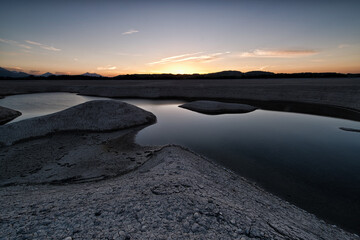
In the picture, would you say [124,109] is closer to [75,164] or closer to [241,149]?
[75,164]

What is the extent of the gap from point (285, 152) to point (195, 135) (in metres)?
8.13

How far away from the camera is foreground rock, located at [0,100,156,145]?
1612cm

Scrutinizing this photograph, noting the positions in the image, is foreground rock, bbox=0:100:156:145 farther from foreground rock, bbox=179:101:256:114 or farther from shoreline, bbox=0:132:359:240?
foreground rock, bbox=179:101:256:114

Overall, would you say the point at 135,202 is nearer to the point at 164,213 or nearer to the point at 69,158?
the point at 164,213

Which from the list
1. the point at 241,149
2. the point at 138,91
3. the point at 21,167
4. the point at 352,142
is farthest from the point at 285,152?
the point at 138,91

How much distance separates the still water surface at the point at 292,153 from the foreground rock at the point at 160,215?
5.38ft

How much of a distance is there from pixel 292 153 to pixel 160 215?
12337 mm

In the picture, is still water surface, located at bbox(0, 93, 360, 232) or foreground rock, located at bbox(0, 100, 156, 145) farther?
foreground rock, located at bbox(0, 100, 156, 145)

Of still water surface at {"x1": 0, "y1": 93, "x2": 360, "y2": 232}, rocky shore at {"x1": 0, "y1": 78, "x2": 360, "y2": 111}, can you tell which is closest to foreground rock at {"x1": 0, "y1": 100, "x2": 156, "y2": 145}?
still water surface at {"x1": 0, "y1": 93, "x2": 360, "y2": 232}

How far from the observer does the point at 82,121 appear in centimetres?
1898

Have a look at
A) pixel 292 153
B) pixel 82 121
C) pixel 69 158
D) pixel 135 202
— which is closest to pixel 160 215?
pixel 135 202

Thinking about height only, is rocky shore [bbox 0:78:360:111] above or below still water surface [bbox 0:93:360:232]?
above

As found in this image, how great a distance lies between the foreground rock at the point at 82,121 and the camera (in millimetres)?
16125

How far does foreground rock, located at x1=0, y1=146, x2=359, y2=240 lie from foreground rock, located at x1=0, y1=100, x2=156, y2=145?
11016 mm
